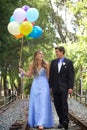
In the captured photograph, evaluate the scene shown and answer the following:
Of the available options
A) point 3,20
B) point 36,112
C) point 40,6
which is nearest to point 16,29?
point 36,112

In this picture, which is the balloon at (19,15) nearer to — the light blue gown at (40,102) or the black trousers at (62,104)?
the light blue gown at (40,102)

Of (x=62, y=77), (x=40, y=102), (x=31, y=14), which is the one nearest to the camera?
(x=40, y=102)

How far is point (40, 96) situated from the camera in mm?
9820

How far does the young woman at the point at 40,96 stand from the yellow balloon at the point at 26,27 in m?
1.12

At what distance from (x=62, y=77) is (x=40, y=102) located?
0.86 metres

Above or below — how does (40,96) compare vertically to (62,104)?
above

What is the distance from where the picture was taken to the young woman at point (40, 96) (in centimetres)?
974

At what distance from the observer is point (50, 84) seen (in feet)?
33.2

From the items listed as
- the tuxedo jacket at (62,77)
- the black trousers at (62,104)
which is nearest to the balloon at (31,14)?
the tuxedo jacket at (62,77)

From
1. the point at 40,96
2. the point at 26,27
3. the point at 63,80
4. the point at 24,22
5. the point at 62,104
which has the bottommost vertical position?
the point at 62,104

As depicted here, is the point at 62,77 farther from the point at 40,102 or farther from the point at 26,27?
the point at 26,27

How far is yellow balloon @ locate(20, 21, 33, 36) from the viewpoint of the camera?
1045cm

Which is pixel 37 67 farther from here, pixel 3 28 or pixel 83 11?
pixel 83 11

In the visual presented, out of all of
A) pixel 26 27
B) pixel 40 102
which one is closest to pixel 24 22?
pixel 26 27
